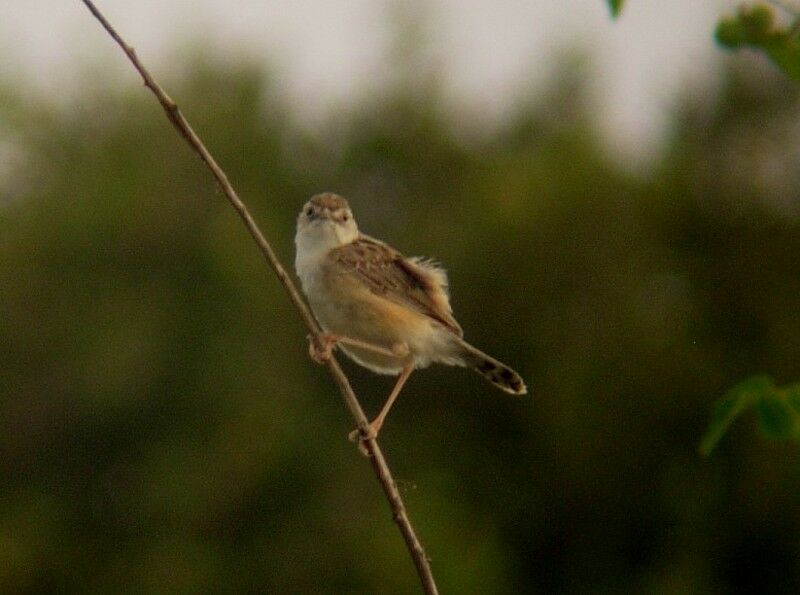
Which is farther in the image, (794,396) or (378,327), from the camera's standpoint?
(378,327)

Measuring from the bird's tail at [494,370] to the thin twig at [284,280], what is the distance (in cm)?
197

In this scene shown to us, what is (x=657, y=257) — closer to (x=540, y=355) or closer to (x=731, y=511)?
(x=540, y=355)

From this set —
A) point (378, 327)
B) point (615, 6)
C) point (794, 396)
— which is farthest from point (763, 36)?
point (378, 327)

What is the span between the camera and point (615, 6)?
9.00 feet

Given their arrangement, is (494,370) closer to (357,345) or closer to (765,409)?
(357,345)

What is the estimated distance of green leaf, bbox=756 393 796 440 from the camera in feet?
10.3

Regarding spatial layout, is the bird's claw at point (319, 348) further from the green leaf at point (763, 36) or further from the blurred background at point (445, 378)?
the blurred background at point (445, 378)

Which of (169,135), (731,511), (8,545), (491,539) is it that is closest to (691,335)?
(731,511)

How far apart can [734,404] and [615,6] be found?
83cm

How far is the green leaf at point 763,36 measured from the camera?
287cm

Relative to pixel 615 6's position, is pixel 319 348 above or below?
below

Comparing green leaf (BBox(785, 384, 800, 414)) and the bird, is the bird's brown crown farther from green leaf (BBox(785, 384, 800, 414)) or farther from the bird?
green leaf (BBox(785, 384, 800, 414))

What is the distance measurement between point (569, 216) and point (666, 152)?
2651 millimetres

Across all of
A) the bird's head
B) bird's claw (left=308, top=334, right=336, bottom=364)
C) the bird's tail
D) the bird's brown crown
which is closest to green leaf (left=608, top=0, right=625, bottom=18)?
bird's claw (left=308, top=334, right=336, bottom=364)
